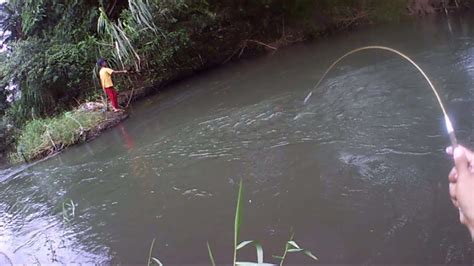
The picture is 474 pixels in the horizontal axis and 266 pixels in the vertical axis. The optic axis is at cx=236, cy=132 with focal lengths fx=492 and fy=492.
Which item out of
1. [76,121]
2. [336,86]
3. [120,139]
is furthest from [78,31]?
[336,86]

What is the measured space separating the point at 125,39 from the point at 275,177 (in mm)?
6529

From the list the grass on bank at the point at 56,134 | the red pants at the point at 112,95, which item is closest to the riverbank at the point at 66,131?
the grass on bank at the point at 56,134

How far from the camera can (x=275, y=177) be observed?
5191 millimetres

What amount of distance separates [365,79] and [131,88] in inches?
217

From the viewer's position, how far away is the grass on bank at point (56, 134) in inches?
361

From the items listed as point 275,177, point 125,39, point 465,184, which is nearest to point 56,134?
point 125,39

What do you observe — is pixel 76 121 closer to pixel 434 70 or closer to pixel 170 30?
pixel 170 30

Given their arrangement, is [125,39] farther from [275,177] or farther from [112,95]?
[275,177]

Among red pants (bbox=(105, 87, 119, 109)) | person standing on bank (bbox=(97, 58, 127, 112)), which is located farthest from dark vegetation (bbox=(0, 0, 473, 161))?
red pants (bbox=(105, 87, 119, 109))

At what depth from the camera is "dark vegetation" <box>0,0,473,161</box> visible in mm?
11250

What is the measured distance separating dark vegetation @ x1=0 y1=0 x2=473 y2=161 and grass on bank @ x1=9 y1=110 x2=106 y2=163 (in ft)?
4.23

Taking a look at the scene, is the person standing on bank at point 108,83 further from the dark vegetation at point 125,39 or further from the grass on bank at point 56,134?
the dark vegetation at point 125,39

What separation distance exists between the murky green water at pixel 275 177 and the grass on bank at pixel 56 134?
1.49 feet

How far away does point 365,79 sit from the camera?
26.9 ft
